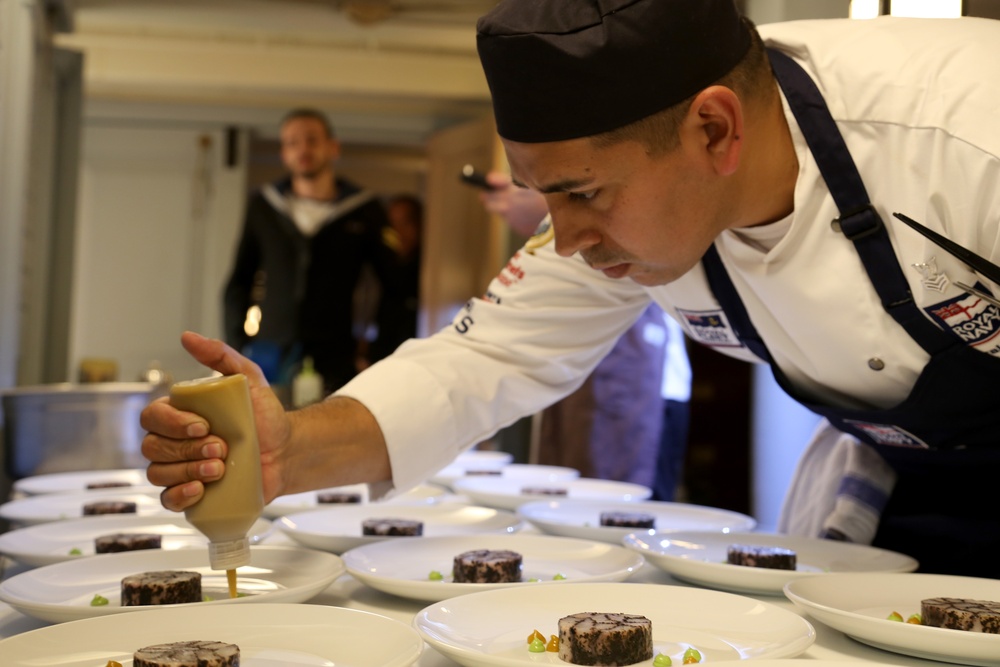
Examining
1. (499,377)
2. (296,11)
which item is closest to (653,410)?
(499,377)

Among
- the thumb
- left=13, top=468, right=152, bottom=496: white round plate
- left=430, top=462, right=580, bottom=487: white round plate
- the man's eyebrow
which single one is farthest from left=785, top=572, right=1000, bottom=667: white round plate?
left=13, top=468, right=152, bottom=496: white round plate

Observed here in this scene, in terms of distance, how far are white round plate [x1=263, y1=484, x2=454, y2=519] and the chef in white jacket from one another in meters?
0.34

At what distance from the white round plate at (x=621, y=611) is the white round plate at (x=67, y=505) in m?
0.79

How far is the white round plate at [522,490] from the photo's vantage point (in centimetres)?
194

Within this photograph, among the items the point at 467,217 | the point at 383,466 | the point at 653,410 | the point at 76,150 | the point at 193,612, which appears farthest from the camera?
the point at 467,217

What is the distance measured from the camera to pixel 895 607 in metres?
1.15

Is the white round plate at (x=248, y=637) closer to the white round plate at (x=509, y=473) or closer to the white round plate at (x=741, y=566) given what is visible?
the white round plate at (x=741, y=566)

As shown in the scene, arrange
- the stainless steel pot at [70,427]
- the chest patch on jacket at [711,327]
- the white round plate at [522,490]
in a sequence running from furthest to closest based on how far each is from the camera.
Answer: the stainless steel pot at [70,427] → the white round plate at [522,490] → the chest patch on jacket at [711,327]

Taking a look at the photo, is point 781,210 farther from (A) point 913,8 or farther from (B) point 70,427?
(B) point 70,427

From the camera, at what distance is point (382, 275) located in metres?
5.78

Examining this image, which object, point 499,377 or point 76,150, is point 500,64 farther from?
point 76,150

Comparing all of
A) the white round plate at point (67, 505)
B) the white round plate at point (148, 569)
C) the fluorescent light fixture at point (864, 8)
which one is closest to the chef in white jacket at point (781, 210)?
the white round plate at point (148, 569)

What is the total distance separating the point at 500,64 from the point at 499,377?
538 mm

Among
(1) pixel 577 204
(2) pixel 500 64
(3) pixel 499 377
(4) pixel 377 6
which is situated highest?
(4) pixel 377 6
